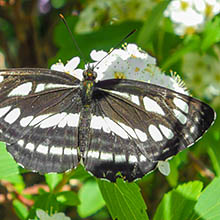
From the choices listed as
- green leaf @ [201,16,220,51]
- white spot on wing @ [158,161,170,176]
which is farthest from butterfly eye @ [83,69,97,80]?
green leaf @ [201,16,220,51]

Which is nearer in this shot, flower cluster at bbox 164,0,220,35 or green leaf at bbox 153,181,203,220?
green leaf at bbox 153,181,203,220

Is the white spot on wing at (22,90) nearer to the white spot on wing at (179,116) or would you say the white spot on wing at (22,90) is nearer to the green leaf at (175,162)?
the white spot on wing at (179,116)

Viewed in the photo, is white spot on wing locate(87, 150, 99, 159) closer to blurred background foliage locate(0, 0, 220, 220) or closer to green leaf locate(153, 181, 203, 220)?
blurred background foliage locate(0, 0, 220, 220)

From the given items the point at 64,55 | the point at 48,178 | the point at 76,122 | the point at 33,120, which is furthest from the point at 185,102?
the point at 64,55

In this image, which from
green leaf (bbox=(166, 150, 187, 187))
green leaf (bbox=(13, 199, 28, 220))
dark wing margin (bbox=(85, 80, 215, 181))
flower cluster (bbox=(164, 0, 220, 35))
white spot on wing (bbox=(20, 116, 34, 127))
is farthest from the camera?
flower cluster (bbox=(164, 0, 220, 35))

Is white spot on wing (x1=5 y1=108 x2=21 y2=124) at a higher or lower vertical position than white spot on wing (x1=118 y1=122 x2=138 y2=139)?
higher

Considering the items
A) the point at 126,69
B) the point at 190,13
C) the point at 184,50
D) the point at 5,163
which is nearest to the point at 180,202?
the point at 126,69

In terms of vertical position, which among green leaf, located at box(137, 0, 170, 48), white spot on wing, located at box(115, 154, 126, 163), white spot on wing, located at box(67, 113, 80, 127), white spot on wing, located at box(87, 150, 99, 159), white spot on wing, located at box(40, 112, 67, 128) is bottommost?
white spot on wing, located at box(115, 154, 126, 163)
